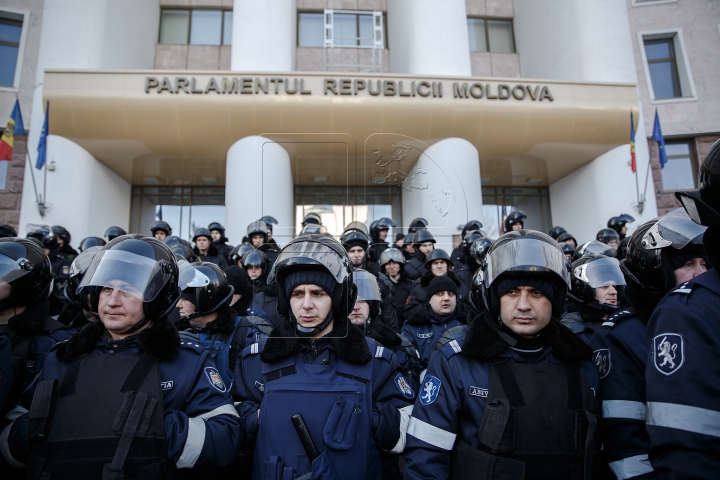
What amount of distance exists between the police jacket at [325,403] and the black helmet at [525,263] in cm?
65

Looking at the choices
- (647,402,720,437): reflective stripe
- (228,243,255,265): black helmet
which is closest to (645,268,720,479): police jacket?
(647,402,720,437): reflective stripe

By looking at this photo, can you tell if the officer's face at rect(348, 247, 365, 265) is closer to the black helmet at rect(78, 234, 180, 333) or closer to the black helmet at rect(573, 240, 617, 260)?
the black helmet at rect(573, 240, 617, 260)

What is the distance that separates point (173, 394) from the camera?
2.03 metres

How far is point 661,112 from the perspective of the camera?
13805 mm

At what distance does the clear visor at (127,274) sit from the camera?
2.09 m

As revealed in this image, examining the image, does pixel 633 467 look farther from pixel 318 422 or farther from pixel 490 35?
pixel 490 35

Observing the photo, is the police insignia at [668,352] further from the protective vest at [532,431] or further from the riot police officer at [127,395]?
the riot police officer at [127,395]

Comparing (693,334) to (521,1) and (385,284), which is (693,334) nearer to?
(385,284)

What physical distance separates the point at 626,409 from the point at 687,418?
62 centimetres

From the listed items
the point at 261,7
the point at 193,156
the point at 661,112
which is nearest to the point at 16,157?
the point at 193,156

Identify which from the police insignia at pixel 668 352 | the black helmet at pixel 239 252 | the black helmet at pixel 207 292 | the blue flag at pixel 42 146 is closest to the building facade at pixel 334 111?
the blue flag at pixel 42 146

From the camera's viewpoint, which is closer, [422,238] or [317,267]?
[317,267]

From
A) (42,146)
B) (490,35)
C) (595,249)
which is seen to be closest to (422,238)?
(595,249)

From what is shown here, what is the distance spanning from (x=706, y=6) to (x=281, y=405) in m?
18.8
